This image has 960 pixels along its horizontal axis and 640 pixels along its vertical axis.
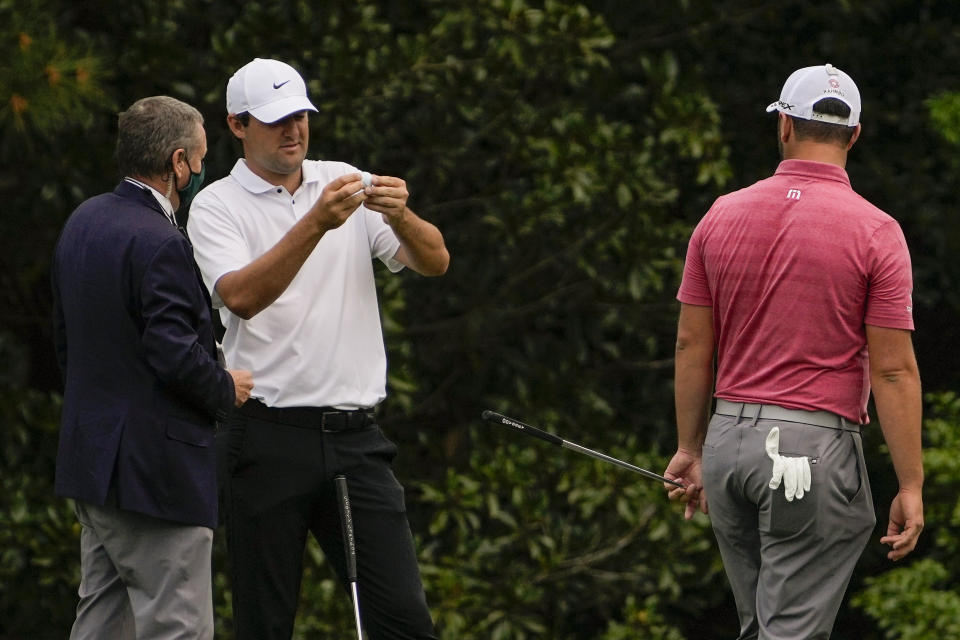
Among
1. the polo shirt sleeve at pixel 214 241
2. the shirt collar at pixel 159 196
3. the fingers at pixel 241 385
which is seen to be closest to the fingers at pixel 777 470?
the fingers at pixel 241 385

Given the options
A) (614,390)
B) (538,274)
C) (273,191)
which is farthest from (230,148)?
(273,191)

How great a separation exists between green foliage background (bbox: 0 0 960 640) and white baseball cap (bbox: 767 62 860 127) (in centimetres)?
301

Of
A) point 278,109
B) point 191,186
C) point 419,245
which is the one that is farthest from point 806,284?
point 191,186

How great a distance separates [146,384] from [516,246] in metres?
3.50

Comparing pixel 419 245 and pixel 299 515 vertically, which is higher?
pixel 419 245

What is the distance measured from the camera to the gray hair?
13.1 feet

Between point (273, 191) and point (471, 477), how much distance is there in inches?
121

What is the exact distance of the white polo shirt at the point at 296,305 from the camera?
4.19 meters

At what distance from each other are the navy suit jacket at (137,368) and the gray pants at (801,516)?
1.24m

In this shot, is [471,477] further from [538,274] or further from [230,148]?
[230,148]

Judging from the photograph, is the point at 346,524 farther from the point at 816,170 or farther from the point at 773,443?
the point at 816,170

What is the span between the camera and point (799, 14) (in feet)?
26.3

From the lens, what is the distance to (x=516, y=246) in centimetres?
723

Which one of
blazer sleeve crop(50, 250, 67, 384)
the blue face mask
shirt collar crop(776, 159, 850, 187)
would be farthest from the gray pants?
blazer sleeve crop(50, 250, 67, 384)
